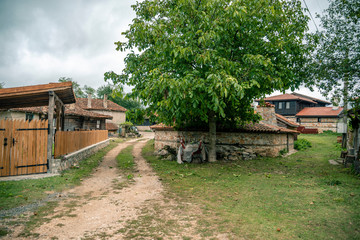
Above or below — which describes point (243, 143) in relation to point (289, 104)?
below

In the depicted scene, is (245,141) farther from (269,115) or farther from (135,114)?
(135,114)

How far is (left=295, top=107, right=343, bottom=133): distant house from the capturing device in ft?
119

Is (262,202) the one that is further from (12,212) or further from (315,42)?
(315,42)

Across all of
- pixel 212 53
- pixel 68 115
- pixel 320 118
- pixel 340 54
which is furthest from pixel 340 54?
pixel 320 118

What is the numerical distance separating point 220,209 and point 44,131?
260 inches

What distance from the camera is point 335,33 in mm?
8727

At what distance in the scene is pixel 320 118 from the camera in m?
37.3

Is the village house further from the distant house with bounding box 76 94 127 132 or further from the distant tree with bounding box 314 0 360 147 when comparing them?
the distant tree with bounding box 314 0 360 147

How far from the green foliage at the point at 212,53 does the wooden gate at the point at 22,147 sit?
3907 millimetres

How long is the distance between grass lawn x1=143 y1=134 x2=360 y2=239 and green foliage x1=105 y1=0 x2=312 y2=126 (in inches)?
102

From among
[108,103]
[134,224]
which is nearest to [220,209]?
[134,224]

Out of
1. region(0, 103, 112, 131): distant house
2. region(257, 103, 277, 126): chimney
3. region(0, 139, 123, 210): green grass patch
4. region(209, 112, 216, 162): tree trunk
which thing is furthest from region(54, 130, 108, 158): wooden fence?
region(257, 103, 277, 126): chimney

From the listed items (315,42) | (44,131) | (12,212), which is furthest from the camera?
(315,42)

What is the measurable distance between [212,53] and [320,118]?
36.0 meters
